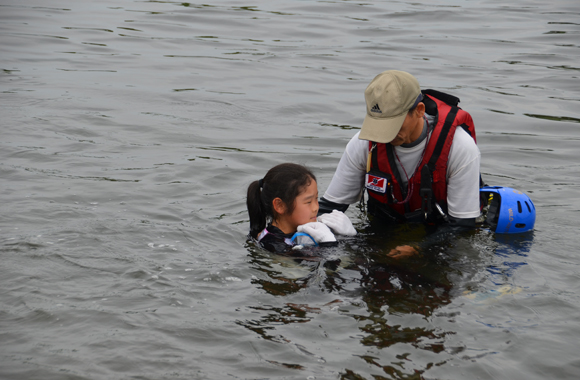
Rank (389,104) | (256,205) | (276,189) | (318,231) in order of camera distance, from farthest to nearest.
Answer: (256,205), (276,189), (318,231), (389,104)

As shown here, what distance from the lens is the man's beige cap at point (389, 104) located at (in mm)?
4535

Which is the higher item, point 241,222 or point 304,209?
point 304,209

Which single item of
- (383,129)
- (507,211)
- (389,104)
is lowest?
(507,211)

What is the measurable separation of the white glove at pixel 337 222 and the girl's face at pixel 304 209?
0.11 meters

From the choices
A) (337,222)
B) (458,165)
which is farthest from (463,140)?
(337,222)

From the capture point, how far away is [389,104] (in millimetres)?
4547

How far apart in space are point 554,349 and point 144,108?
771cm

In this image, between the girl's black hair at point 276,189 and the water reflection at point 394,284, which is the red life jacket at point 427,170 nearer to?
the water reflection at point 394,284

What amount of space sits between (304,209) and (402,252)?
0.88m

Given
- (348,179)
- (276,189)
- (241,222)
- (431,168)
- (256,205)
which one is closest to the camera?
(431,168)

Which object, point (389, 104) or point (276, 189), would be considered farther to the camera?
point (276, 189)

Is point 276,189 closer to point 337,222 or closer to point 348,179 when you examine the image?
point 337,222

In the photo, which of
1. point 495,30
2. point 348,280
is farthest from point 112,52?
point 348,280

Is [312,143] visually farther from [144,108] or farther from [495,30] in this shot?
[495,30]
